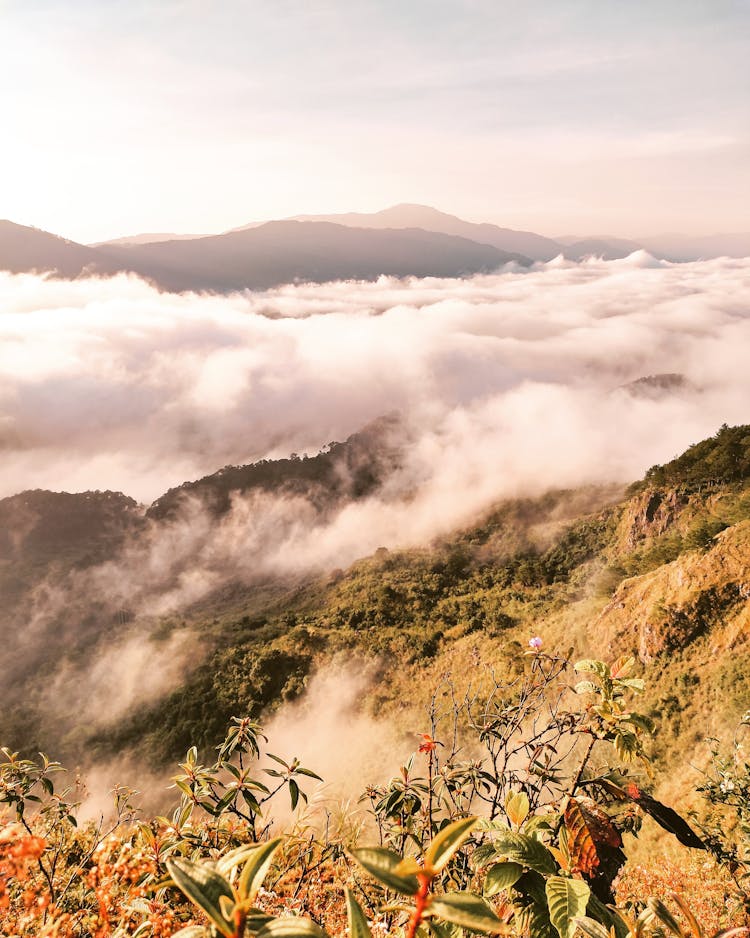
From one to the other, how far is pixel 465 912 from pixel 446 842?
0.17m

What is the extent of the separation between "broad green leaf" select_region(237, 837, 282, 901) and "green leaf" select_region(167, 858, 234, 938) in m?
0.04

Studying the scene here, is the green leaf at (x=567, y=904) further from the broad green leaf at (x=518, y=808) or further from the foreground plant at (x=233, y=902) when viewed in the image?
the foreground plant at (x=233, y=902)

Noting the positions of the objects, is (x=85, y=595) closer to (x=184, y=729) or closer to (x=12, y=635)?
(x=12, y=635)

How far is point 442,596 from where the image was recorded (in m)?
42.9

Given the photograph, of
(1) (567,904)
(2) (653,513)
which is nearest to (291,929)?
(1) (567,904)

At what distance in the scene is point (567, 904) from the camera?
1.86 m

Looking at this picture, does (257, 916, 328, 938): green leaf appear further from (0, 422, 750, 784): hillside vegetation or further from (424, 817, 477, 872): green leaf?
(0, 422, 750, 784): hillside vegetation

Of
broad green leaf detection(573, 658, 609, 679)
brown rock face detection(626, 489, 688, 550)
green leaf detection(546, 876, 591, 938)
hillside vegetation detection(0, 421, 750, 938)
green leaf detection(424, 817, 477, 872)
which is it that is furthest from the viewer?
brown rock face detection(626, 489, 688, 550)

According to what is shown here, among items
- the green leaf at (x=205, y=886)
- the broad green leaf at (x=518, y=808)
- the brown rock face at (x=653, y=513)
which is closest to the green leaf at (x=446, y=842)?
the green leaf at (x=205, y=886)

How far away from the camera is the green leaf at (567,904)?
1821 millimetres

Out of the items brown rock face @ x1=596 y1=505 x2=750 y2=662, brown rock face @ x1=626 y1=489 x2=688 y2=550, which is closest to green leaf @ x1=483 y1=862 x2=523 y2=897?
brown rock face @ x1=596 y1=505 x2=750 y2=662

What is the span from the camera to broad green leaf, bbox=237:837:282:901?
57.2 inches

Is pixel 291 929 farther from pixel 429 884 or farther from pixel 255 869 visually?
pixel 429 884

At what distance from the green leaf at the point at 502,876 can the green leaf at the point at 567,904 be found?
8.2 inches
